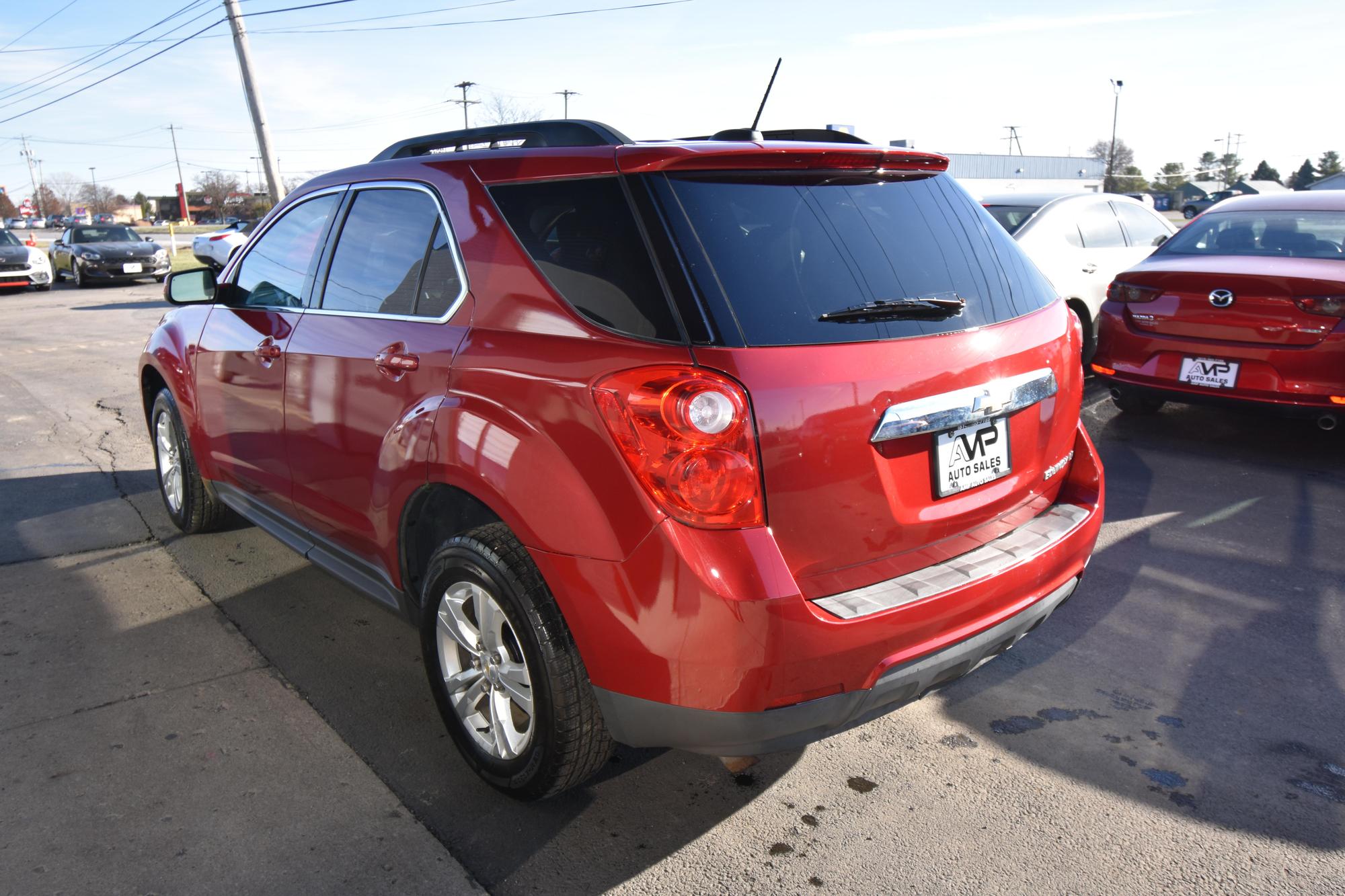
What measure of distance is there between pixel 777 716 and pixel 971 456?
84 centimetres

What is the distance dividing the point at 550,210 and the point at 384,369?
749mm

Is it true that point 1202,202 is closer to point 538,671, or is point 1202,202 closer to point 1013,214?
point 1013,214

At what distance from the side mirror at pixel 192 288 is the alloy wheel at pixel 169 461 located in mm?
765

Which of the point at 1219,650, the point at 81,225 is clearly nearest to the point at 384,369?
the point at 1219,650

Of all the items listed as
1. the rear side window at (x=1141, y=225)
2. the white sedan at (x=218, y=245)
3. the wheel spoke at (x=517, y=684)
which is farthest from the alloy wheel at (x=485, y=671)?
the white sedan at (x=218, y=245)

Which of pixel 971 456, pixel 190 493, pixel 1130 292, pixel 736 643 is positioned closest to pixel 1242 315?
pixel 1130 292

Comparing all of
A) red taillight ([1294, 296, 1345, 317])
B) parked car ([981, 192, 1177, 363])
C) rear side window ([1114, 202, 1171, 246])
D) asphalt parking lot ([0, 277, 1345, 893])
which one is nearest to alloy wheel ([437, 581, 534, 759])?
asphalt parking lot ([0, 277, 1345, 893])

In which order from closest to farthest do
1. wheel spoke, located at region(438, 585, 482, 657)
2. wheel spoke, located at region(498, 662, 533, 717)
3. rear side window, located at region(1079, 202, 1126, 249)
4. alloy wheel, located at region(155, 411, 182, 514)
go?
wheel spoke, located at region(498, 662, 533, 717) < wheel spoke, located at region(438, 585, 482, 657) < alloy wheel, located at region(155, 411, 182, 514) < rear side window, located at region(1079, 202, 1126, 249)

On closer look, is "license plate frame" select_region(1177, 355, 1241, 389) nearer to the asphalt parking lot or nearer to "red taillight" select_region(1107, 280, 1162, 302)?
"red taillight" select_region(1107, 280, 1162, 302)

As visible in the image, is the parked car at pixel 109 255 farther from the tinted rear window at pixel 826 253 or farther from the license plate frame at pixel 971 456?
the license plate frame at pixel 971 456

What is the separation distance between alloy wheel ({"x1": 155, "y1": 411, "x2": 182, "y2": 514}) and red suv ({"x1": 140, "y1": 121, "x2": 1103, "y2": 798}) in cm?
214

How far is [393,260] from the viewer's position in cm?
304

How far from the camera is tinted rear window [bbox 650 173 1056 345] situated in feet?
7.39

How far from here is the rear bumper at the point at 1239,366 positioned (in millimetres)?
5277
